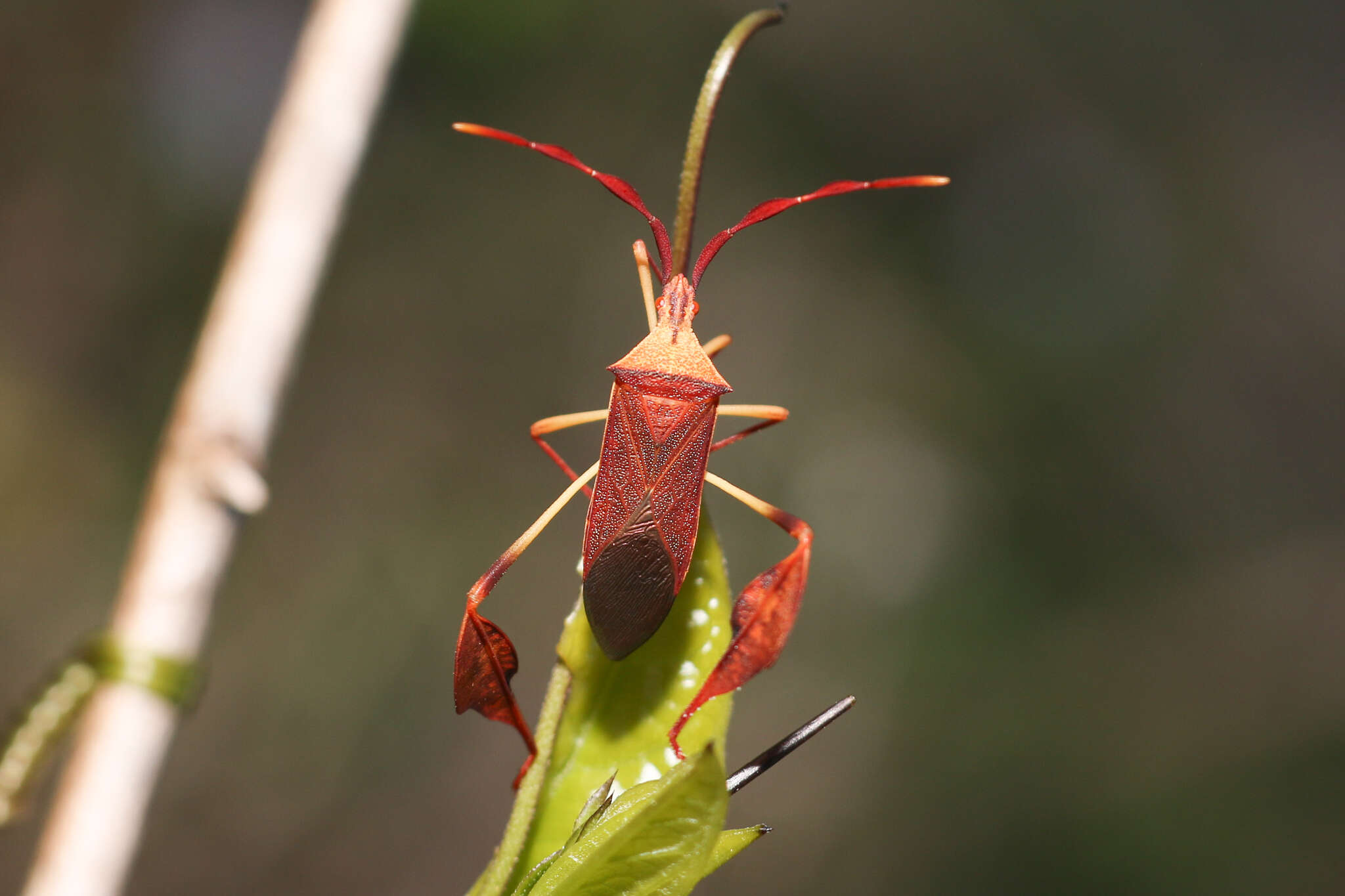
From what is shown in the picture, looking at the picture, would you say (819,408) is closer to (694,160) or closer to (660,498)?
(660,498)

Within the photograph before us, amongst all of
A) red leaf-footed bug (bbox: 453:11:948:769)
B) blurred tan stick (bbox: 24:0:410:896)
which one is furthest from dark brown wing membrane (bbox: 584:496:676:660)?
blurred tan stick (bbox: 24:0:410:896)

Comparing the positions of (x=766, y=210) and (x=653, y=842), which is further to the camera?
(x=766, y=210)

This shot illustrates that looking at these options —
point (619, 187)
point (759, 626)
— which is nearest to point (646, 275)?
point (619, 187)

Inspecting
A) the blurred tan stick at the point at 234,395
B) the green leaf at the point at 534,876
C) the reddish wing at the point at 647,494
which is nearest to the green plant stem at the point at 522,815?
the green leaf at the point at 534,876

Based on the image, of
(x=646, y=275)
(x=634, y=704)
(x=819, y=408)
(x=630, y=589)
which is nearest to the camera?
(x=634, y=704)

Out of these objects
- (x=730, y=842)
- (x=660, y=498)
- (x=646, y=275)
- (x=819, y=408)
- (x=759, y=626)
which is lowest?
(x=819, y=408)
